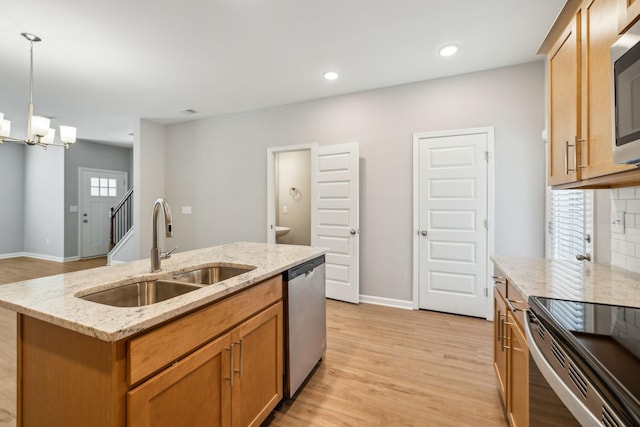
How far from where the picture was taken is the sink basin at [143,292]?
133cm

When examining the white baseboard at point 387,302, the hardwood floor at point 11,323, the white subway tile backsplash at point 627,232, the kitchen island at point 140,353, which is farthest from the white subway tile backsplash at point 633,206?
the hardwood floor at point 11,323

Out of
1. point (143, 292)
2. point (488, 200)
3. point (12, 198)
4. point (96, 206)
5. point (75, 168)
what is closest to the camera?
point (143, 292)

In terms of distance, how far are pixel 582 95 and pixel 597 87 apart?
0.14 m

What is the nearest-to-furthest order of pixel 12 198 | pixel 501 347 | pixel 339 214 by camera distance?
pixel 501 347, pixel 339 214, pixel 12 198

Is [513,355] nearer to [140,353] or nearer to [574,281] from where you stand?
[574,281]

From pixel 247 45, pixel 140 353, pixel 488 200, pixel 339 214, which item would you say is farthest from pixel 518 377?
pixel 247 45

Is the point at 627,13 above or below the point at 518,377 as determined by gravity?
above

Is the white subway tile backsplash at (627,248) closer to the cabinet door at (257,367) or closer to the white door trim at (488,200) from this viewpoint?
the white door trim at (488,200)

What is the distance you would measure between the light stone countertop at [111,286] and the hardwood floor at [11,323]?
43.9 inches

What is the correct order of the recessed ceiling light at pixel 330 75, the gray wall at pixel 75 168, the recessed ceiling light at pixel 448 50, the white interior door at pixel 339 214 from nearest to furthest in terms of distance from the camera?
the recessed ceiling light at pixel 448 50 < the recessed ceiling light at pixel 330 75 < the white interior door at pixel 339 214 < the gray wall at pixel 75 168

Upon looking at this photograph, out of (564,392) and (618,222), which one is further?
(618,222)

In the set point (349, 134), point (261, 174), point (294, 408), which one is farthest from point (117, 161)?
Answer: point (294, 408)

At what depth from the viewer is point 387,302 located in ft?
11.7

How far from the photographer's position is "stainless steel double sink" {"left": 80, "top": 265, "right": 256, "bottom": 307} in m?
1.29
